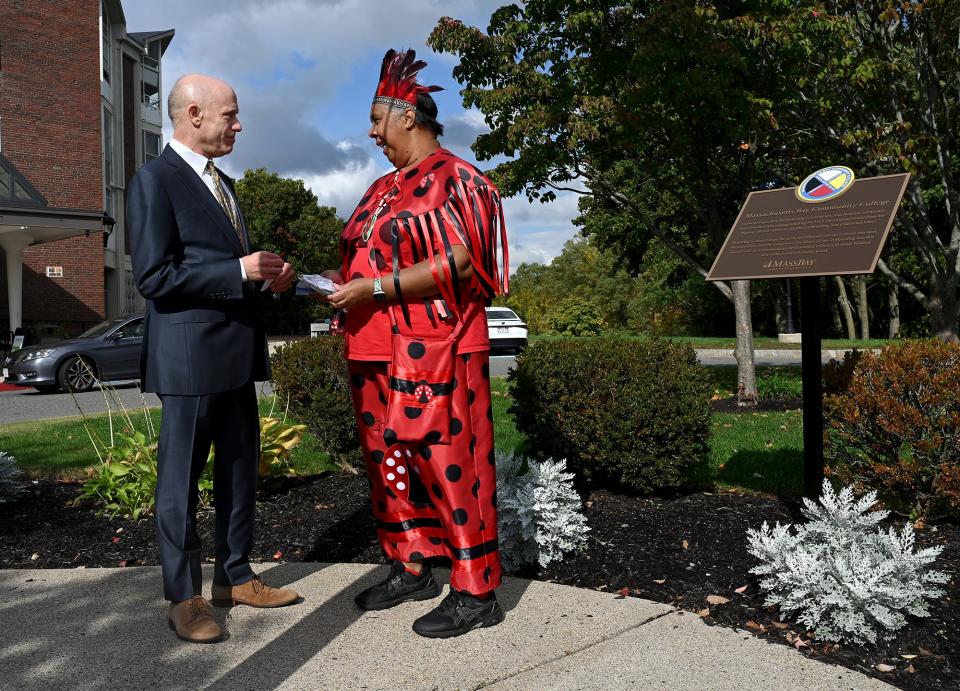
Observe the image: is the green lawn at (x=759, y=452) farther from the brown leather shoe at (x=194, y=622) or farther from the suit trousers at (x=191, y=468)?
the brown leather shoe at (x=194, y=622)

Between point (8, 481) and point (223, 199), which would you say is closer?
point (223, 199)

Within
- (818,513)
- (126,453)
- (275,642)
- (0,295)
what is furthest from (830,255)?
(0,295)

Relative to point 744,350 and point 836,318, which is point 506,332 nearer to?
point 744,350

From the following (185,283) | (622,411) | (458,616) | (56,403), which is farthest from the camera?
(56,403)

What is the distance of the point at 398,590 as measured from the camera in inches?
139

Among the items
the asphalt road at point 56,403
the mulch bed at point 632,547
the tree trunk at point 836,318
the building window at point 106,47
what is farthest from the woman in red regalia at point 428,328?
the tree trunk at point 836,318

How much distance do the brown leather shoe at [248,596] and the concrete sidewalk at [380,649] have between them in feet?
0.15

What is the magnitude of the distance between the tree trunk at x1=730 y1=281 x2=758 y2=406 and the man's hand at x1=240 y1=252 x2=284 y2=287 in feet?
31.2

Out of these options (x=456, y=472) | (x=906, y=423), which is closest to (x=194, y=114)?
(x=456, y=472)

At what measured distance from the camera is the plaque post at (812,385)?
4137mm

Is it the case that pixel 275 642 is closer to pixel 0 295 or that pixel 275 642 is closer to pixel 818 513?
pixel 818 513

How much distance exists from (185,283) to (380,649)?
1476mm

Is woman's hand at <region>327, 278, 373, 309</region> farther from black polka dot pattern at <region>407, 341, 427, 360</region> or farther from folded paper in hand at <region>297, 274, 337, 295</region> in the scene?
black polka dot pattern at <region>407, 341, 427, 360</region>

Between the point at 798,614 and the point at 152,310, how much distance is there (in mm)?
2742
